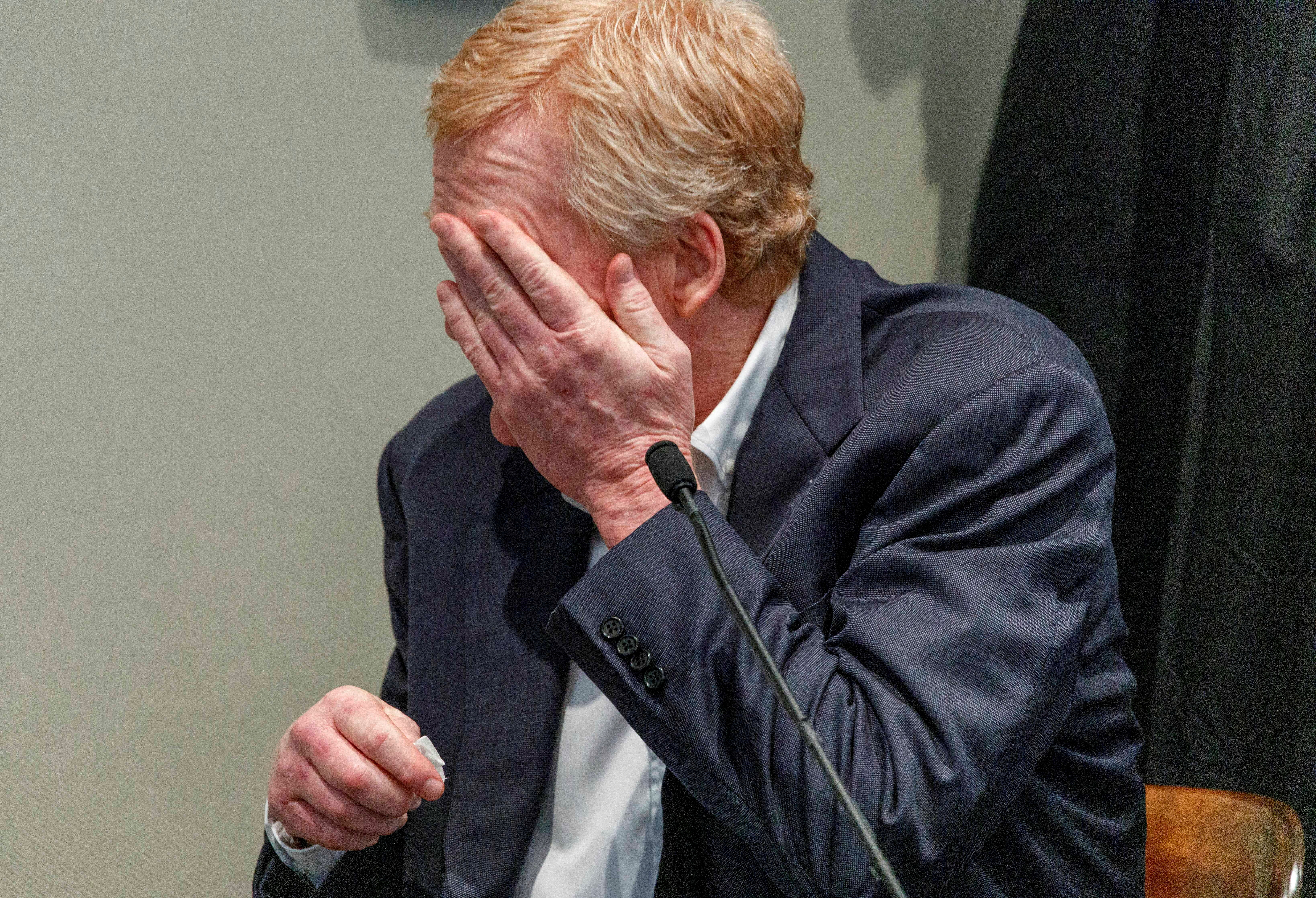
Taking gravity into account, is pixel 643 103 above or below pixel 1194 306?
above

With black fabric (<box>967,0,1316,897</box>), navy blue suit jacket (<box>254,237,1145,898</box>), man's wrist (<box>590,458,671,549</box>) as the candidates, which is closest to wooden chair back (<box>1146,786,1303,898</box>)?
navy blue suit jacket (<box>254,237,1145,898</box>)

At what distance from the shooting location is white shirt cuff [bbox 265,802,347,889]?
1.02m

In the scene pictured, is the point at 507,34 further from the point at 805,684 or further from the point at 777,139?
the point at 805,684

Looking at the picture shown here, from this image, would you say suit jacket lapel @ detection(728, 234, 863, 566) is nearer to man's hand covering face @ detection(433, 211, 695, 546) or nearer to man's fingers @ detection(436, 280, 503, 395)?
man's hand covering face @ detection(433, 211, 695, 546)

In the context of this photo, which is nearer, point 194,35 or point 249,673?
point 194,35

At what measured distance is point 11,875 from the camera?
119cm

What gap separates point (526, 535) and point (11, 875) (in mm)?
716

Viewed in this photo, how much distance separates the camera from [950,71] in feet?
5.50

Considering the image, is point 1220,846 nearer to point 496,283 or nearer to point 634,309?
point 634,309

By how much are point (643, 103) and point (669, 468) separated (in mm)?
403

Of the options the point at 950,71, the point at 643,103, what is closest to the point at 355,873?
the point at 643,103

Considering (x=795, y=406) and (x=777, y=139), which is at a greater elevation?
(x=777, y=139)

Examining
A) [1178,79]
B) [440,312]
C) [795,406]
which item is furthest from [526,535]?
[1178,79]

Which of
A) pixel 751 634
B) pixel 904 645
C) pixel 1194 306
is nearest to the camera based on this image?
pixel 751 634
